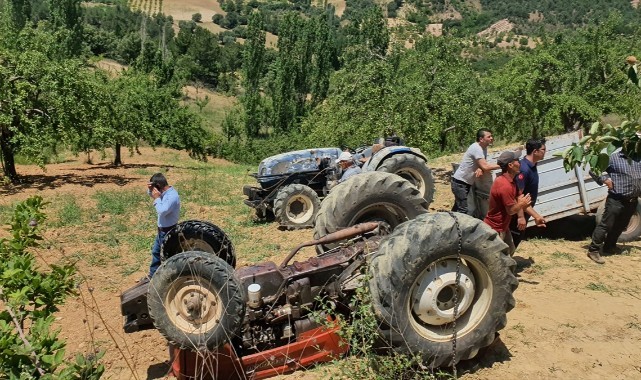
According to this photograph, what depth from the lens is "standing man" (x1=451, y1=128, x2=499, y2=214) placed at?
648 cm

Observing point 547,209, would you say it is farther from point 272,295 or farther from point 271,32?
point 271,32

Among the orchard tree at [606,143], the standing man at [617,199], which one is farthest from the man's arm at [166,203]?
the standing man at [617,199]

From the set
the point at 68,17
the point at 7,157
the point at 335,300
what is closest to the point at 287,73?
the point at 68,17

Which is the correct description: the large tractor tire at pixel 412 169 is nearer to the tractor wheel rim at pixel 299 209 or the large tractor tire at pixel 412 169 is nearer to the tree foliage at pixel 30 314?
the tractor wheel rim at pixel 299 209

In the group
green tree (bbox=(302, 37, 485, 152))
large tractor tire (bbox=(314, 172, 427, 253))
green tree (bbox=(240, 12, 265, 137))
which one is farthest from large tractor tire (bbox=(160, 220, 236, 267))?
green tree (bbox=(240, 12, 265, 137))

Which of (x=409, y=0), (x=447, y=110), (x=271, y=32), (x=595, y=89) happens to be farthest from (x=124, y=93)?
(x=409, y=0)

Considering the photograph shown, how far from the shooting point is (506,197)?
5211 millimetres

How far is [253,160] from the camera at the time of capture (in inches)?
1359

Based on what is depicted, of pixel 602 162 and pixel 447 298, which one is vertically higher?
pixel 602 162

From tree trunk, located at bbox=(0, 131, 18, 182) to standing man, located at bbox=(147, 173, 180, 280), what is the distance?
32.6 ft

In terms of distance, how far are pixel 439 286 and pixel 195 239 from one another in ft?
8.69

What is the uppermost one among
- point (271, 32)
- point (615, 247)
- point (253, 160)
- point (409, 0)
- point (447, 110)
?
point (409, 0)

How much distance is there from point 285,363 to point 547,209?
4.85 m

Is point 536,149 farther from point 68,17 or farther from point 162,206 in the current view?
point 68,17
